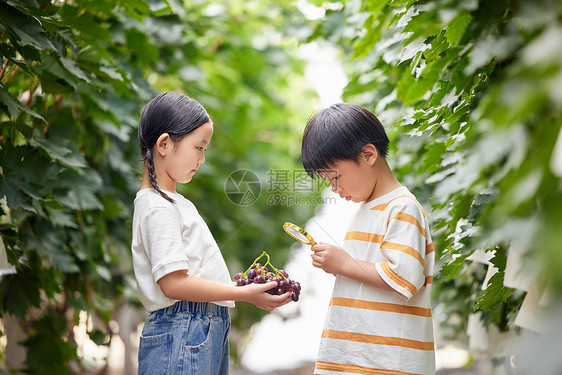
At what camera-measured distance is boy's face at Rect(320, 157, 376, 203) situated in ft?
4.36

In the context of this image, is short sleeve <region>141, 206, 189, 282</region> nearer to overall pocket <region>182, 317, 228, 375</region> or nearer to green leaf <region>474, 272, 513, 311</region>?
overall pocket <region>182, 317, 228, 375</region>

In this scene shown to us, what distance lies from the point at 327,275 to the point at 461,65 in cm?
62

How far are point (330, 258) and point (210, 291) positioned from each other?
281 mm

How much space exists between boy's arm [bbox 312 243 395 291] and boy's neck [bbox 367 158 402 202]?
16cm

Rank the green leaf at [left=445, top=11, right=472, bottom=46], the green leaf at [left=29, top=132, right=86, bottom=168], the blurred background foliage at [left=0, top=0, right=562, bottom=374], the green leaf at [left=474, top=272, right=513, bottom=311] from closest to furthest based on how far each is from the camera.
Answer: the blurred background foliage at [left=0, top=0, right=562, bottom=374]
the green leaf at [left=445, top=11, right=472, bottom=46]
the green leaf at [left=474, top=272, right=513, bottom=311]
the green leaf at [left=29, top=132, right=86, bottom=168]

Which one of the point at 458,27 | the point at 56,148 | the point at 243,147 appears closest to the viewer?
the point at 458,27

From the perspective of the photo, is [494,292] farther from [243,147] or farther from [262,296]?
[243,147]

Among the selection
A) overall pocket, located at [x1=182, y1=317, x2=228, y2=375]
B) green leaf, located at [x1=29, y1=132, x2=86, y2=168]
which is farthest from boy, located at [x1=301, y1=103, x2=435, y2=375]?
green leaf, located at [x1=29, y1=132, x2=86, y2=168]

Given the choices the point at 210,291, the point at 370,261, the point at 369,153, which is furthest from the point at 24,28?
the point at 370,261

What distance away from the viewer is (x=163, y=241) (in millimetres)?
1266

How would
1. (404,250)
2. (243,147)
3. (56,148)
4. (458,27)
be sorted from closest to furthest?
(458,27), (404,250), (56,148), (243,147)

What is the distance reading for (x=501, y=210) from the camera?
65 centimetres

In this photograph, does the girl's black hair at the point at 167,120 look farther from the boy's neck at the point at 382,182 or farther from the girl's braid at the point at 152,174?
the boy's neck at the point at 382,182

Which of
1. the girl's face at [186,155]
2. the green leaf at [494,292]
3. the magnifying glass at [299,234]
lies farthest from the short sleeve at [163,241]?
the green leaf at [494,292]
